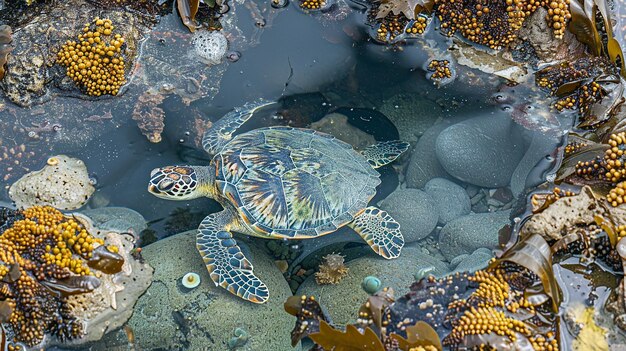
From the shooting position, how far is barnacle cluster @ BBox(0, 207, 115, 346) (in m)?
3.25

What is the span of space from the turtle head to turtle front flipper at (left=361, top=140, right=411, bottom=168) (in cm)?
140

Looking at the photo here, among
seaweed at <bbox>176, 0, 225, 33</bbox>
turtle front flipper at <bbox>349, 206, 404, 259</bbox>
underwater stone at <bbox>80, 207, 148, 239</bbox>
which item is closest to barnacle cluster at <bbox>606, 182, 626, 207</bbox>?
turtle front flipper at <bbox>349, 206, 404, 259</bbox>

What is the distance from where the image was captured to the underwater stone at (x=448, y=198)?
4.62 m

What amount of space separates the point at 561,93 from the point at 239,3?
3.02 metres

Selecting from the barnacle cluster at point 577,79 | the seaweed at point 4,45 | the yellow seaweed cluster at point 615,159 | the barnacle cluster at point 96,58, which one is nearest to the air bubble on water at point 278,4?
the barnacle cluster at point 96,58

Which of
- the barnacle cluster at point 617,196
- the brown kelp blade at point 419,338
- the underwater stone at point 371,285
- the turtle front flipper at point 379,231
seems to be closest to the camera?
the brown kelp blade at point 419,338

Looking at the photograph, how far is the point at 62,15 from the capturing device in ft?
14.3

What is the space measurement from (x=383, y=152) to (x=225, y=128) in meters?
1.39

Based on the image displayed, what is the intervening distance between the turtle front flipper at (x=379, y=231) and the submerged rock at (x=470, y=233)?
0.45 meters

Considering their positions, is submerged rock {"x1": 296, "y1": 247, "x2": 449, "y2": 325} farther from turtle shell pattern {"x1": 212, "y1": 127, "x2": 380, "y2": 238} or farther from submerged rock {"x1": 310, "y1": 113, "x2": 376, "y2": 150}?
submerged rock {"x1": 310, "y1": 113, "x2": 376, "y2": 150}

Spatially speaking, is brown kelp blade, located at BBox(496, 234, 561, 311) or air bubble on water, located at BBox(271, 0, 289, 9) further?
air bubble on water, located at BBox(271, 0, 289, 9)

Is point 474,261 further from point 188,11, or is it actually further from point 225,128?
point 188,11

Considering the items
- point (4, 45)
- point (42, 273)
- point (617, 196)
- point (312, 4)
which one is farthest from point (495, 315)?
point (4, 45)

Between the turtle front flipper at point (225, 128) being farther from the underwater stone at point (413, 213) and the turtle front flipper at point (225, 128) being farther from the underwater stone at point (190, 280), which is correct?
the underwater stone at point (413, 213)
